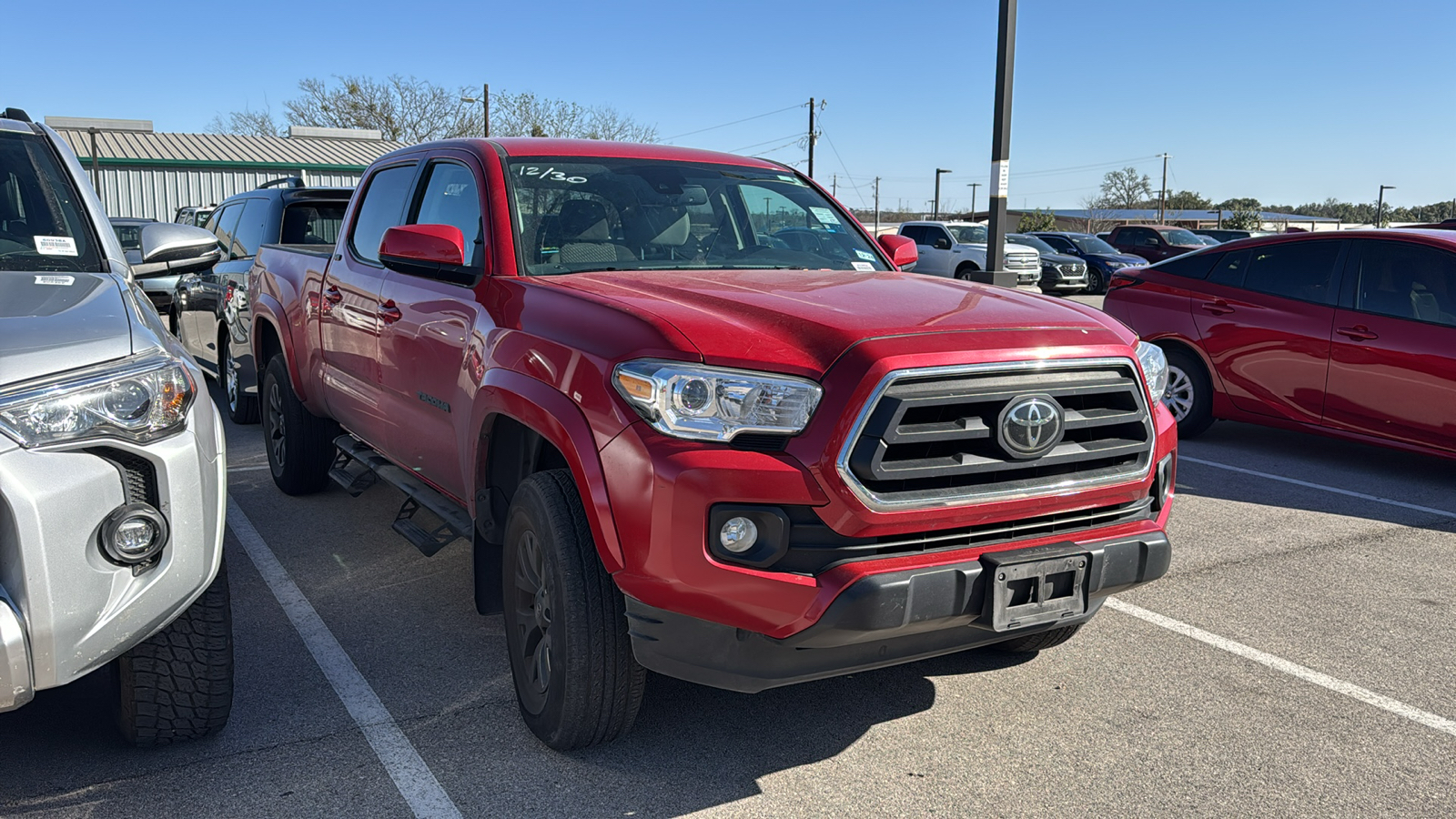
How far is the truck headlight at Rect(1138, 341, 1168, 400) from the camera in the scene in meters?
3.36

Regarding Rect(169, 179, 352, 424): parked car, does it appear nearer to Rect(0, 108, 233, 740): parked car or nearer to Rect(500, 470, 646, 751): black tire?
Rect(0, 108, 233, 740): parked car

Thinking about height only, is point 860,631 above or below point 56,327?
below

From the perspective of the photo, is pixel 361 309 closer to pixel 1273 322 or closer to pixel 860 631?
pixel 860 631

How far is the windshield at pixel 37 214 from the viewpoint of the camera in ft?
12.0

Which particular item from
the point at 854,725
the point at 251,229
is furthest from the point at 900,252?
the point at 251,229

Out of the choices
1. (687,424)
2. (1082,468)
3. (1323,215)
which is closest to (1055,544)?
(1082,468)

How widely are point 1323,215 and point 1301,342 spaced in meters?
107

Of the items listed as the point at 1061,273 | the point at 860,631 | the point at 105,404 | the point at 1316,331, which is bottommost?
the point at 860,631

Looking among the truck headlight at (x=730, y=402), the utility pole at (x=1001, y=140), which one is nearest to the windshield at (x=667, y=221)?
the truck headlight at (x=730, y=402)

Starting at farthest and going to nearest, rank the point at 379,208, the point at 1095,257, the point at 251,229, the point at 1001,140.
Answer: the point at 1095,257, the point at 1001,140, the point at 251,229, the point at 379,208

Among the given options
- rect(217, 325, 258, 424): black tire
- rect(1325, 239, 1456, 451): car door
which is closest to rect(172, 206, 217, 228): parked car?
rect(217, 325, 258, 424): black tire

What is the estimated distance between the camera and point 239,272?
780cm

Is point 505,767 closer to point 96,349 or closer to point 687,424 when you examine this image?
point 687,424

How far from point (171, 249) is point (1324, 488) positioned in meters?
6.35
